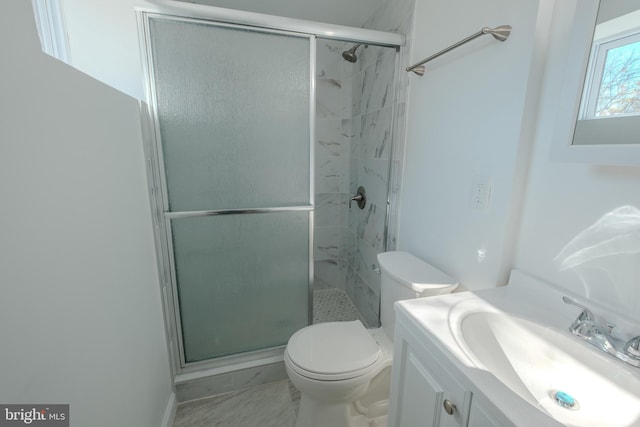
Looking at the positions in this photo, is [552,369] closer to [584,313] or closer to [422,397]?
[584,313]

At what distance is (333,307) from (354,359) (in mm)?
1337

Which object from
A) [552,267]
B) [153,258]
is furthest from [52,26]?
[552,267]

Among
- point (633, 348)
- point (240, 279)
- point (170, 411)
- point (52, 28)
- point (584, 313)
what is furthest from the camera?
point (240, 279)

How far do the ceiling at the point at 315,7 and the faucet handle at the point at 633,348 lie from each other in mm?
2057

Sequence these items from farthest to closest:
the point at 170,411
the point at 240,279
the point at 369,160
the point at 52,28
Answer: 1. the point at 369,160
2. the point at 240,279
3. the point at 170,411
4. the point at 52,28

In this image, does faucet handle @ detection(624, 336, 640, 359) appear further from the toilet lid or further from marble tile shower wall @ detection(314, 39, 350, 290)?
marble tile shower wall @ detection(314, 39, 350, 290)

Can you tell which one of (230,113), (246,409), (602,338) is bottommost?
(246,409)

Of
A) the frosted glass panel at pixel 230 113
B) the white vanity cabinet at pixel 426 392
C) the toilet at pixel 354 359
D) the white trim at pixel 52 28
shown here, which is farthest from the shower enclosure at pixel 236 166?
the white vanity cabinet at pixel 426 392

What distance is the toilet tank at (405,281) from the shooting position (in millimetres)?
1222

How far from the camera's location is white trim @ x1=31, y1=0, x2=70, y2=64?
1115 mm

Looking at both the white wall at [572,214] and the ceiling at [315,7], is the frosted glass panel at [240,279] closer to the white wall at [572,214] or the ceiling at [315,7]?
the white wall at [572,214]

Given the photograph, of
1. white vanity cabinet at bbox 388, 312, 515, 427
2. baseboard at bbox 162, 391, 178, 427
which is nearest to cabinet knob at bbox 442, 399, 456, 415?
white vanity cabinet at bbox 388, 312, 515, 427

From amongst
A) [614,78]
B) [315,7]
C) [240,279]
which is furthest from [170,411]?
[315,7]

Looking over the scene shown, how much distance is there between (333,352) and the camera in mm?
1335
